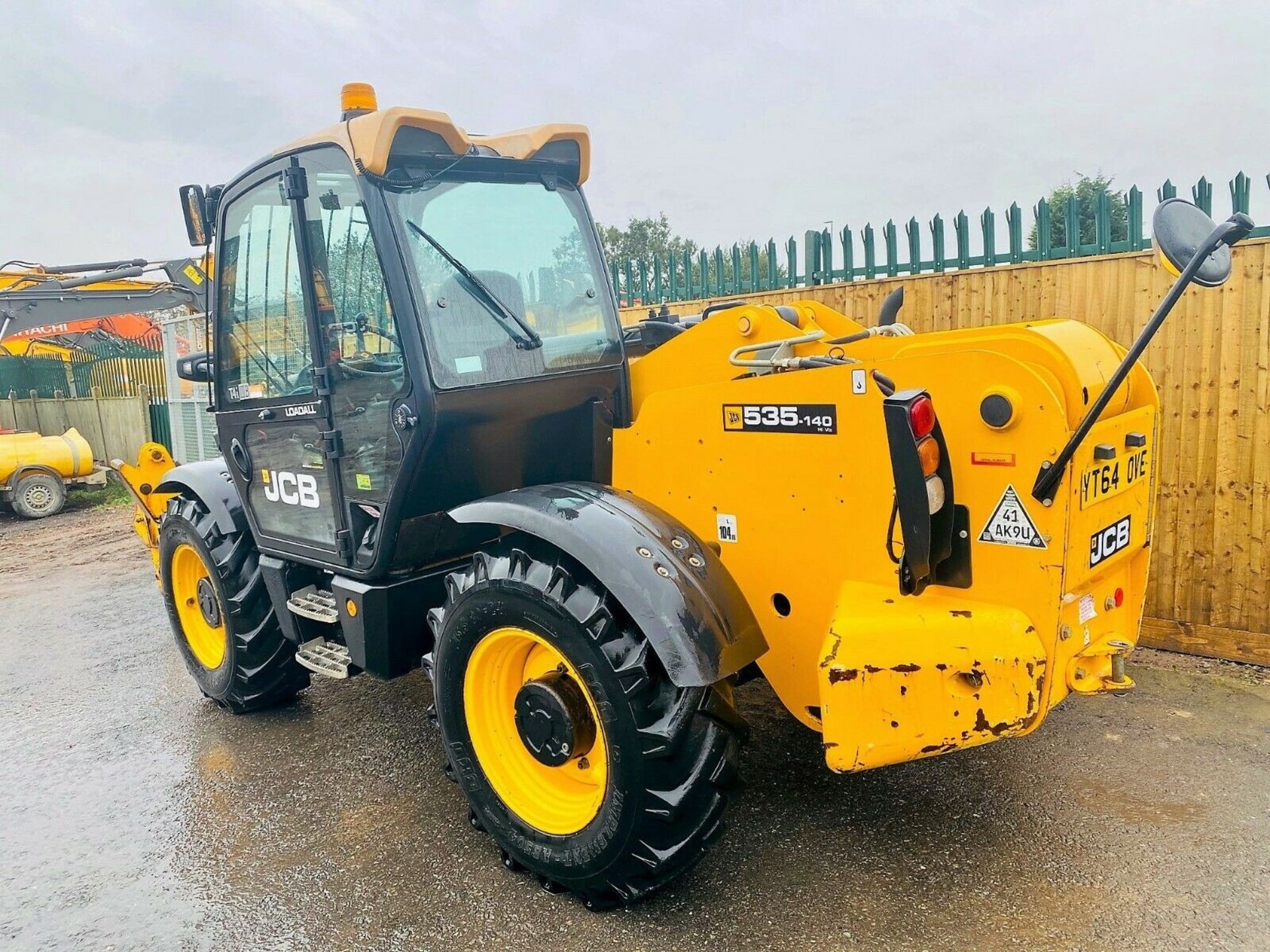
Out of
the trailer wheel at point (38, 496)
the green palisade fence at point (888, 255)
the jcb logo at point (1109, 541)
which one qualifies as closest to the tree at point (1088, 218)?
the green palisade fence at point (888, 255)

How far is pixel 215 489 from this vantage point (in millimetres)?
4414

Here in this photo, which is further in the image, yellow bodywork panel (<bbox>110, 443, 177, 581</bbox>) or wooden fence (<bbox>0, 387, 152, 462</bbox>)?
wooden fence (<bbox>0, 387, 152, 462</bbox>)

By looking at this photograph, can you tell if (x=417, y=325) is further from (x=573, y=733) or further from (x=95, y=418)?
(x=95, y=418)

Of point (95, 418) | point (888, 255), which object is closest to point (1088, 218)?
point (888, 255)

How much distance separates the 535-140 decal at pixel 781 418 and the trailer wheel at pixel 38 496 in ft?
38.1

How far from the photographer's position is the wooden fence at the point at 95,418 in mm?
13523

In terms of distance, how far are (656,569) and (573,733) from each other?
24.4 inches

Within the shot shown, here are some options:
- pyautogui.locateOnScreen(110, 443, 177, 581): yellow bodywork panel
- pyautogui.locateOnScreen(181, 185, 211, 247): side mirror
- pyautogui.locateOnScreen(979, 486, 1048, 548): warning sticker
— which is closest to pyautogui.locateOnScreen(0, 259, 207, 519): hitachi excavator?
pyautogui.locateOnScreen(110, 443, 177, 581): yellow bodywork panel

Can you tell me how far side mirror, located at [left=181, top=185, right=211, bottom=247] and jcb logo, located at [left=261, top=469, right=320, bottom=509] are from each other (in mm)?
1093

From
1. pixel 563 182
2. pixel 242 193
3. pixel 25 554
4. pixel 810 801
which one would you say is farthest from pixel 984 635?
pixel 25 554

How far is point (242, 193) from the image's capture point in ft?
12.1

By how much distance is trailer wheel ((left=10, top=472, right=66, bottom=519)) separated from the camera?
11.3 meters

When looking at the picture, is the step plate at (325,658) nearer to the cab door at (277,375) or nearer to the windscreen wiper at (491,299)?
the cab door at (277,375)

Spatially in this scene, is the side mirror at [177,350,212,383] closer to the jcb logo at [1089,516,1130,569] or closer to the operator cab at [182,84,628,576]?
the operator cab at [182,84,628,576]
